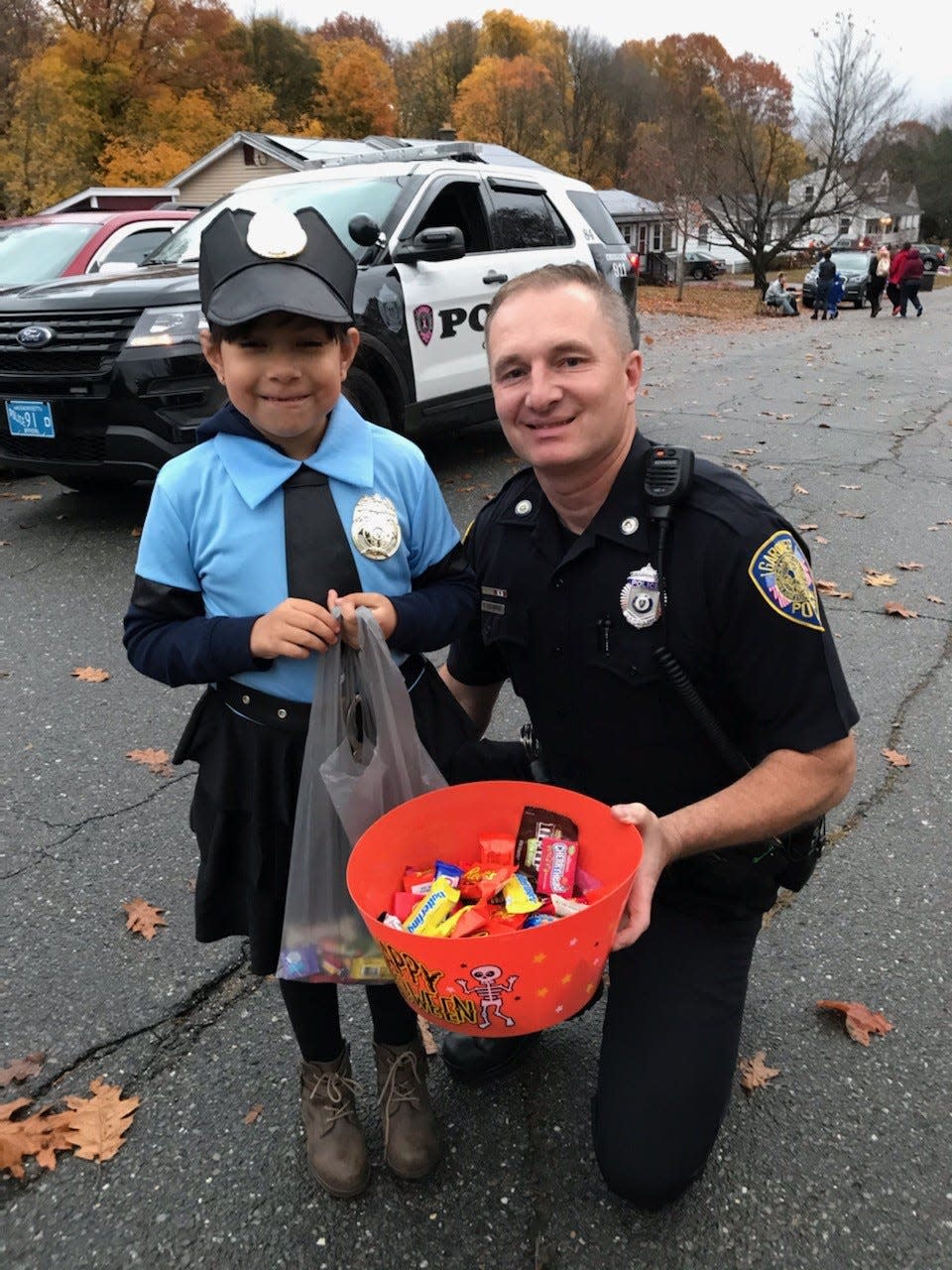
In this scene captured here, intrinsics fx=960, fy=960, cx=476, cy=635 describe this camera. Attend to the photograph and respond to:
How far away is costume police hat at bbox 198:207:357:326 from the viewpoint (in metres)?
1.60

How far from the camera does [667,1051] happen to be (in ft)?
6.34

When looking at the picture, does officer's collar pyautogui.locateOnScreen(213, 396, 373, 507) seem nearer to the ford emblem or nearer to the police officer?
the police officer

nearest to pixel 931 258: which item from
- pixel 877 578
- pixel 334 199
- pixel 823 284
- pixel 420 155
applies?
pixel 823 284

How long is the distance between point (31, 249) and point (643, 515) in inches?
332

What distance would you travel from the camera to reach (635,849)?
157cm

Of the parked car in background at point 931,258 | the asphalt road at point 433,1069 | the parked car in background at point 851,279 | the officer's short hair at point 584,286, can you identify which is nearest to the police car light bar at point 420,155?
the asphalt road at point 433,1069

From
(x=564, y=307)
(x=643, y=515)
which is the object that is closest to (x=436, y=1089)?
(x=643, y=515)

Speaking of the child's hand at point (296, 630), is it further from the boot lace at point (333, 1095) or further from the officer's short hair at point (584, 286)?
the boot lace at point (333, 1095)

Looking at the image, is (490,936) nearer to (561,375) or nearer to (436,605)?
(436,605)

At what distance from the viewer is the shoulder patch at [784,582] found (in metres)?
1.79

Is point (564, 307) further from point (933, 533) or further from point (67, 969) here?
point (933, 533)

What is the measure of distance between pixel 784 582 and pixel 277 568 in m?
0.94

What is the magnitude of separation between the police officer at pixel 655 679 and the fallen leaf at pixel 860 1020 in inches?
18.0

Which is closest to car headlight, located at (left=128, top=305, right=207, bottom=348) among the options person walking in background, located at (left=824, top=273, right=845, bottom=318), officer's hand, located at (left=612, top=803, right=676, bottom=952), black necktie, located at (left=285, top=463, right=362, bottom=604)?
black necktie, located at (left=285, top=463, right=362, bottom=604)
